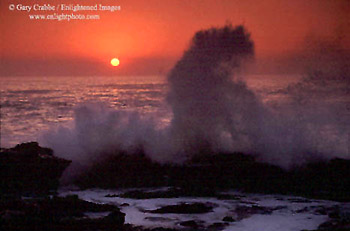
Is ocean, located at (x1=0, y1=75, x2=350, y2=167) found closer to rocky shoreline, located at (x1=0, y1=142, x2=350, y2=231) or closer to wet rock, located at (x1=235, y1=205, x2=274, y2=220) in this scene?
rocky shoreline, located at (x1=0, y1=142, x2=350, y2=231)

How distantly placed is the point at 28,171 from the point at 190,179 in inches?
188

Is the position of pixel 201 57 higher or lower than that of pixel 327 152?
higher

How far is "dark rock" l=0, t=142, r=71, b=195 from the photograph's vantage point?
1273 cm

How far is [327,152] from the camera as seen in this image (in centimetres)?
1850

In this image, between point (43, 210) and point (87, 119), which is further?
point (87, 119)

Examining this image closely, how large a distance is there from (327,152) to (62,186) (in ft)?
34.4

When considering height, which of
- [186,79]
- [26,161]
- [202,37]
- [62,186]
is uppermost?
[202,37]

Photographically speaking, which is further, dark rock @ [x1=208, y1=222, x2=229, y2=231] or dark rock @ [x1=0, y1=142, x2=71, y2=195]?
dark rock @ [x1=0, y1=142, x2=71, y2=195]

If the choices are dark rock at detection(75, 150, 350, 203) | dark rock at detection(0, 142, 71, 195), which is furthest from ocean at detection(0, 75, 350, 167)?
dark rock at detection(0, 142, 71, 195)

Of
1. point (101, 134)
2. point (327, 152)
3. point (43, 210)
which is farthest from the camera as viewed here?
point (101, 134)

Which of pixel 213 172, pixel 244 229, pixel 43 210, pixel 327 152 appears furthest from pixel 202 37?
pixel 43 210

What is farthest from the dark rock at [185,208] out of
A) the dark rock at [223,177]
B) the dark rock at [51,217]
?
the dark rock at [51,217]

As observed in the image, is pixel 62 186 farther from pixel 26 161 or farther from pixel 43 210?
pixel 43 210

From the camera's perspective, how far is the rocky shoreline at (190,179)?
1108 cm
